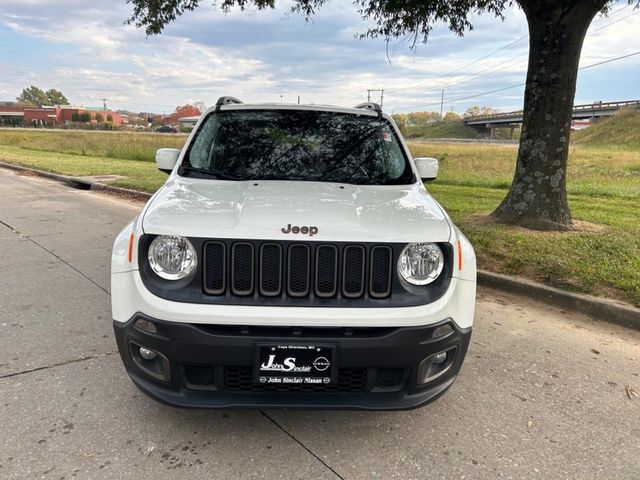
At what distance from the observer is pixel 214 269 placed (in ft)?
8.09

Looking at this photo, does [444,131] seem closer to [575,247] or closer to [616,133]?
[616,133]

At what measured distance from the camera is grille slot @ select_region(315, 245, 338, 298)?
2.48 metres

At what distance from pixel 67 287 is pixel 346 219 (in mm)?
3694

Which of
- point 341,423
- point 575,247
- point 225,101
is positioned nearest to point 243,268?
point 341,423

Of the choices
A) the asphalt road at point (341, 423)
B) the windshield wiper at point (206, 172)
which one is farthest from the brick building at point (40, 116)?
the asphalt road at point (341, 423)

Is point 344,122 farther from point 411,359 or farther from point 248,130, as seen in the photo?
point 411,359

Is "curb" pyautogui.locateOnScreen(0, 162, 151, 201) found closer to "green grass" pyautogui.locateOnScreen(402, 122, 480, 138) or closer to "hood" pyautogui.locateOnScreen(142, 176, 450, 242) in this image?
"hood" pyautogui.locateOnScreen(142, 176, 450, 242)

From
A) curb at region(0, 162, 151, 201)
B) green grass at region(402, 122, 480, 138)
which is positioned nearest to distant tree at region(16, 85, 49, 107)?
green grass at region(402, 122, 480, 138)

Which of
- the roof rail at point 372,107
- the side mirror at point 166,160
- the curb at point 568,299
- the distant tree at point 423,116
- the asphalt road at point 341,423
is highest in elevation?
the distant tree at point 423,116

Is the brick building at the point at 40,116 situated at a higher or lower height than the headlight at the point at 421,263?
higher

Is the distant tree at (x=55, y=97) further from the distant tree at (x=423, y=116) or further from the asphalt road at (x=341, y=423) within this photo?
the asphalt road at (x=341, y=423)

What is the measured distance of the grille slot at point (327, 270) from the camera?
2.48 meters

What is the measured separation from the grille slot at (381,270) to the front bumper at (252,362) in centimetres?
21

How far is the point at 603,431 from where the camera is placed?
2.88 m
